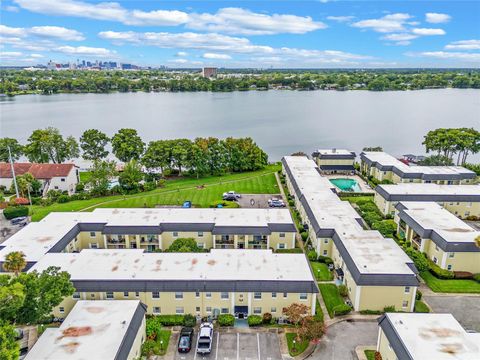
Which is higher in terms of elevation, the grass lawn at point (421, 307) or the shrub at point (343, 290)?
the shrub at point (343, 290)

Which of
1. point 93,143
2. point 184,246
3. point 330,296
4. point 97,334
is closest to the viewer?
point 97,334

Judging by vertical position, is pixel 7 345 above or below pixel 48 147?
below

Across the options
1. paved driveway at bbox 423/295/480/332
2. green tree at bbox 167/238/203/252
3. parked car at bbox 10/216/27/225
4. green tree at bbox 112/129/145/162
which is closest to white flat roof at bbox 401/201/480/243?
paved driveway at bbox 423/295/480/332

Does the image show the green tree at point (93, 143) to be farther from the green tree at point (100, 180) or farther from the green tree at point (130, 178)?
the green tree at point (130, 178)

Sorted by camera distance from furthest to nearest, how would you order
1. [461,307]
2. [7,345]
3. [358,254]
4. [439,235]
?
[439,235] < [358,254] < [461,307] < [7,345]

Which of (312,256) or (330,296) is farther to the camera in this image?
(312,256)

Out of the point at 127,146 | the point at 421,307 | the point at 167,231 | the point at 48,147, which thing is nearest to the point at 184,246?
the point at 167,231

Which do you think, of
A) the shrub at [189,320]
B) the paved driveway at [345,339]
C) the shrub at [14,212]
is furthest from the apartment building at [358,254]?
the shrub at [14,212]

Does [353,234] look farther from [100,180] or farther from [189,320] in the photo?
[100,180]
